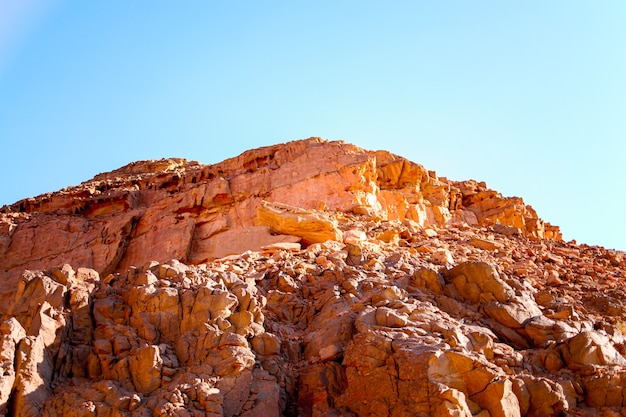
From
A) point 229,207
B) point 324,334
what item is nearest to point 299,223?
point 229,207

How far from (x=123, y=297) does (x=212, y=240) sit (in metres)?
16.0

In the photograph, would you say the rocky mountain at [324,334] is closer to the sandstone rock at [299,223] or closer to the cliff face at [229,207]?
the sandstone rock at [299,223]

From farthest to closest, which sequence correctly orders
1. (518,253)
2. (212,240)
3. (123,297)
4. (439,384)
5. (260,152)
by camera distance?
(260,152) → (212,240) → (518,253) → (123,297) → (439,384)

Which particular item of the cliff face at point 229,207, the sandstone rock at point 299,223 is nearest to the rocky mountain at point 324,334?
the sandstone rock at point 299,223

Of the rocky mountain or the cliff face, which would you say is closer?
the rocky mountain

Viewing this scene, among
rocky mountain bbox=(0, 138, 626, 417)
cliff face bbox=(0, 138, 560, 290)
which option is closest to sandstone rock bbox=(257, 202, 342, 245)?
rocky mountain bbox=(0, 138, 626, 417)

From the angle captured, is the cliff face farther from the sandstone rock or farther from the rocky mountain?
the rocky mountain

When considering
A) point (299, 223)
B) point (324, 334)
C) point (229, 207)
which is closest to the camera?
point (324, 334)

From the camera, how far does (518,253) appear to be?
25.9 m

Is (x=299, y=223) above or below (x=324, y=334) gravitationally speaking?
above

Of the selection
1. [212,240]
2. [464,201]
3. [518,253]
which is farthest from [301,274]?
[464,201]

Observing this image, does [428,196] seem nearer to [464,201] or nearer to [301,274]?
[464,201]

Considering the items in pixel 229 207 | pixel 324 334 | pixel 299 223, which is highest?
pixel 229 207

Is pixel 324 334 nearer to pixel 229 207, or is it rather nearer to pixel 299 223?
pixel 299 223
